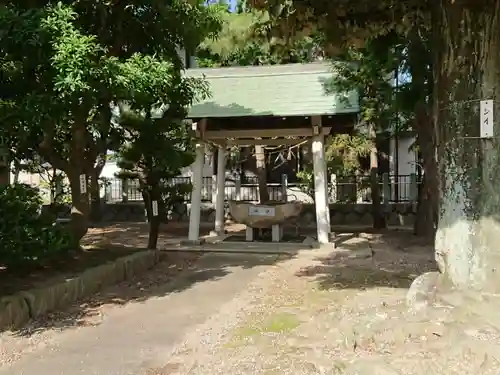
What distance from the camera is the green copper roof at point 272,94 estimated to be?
11414 millimetres

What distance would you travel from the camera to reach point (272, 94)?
40.0 ft

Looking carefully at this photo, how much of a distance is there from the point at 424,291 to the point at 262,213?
7.55m

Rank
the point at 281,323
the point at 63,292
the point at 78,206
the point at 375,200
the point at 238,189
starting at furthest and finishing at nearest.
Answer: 1. the point at 238,189
2. the point at 375,200
3. the point at 78,206
4. the point at 63,292
5. the point at 281,323

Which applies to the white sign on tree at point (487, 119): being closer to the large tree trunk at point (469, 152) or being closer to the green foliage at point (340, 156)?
the large tree trunk at point (469, 152)

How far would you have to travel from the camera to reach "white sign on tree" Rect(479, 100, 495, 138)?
4.41 m

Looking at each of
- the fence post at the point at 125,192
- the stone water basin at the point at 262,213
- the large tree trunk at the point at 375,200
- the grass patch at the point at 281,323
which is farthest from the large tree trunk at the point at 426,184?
the fence post at the point at 125,192

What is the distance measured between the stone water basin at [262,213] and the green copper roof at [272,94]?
222cm

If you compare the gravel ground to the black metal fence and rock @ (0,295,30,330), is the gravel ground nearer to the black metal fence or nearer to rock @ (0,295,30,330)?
rock @ (0,295,30,330)

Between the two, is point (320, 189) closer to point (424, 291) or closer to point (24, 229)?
point (424, 291)

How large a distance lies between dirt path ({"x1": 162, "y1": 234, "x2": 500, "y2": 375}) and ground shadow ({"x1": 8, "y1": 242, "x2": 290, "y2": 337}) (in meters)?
1.33

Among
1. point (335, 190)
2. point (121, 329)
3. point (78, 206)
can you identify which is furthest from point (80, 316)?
point (335, 190)

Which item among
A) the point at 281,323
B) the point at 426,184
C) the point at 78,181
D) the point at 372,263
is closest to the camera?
the point at 281,323

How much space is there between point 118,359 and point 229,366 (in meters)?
1.10

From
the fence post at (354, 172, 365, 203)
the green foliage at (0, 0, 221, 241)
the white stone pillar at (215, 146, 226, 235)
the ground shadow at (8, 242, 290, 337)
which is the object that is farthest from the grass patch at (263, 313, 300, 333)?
the fence post at (354, 172, 365, 203)
